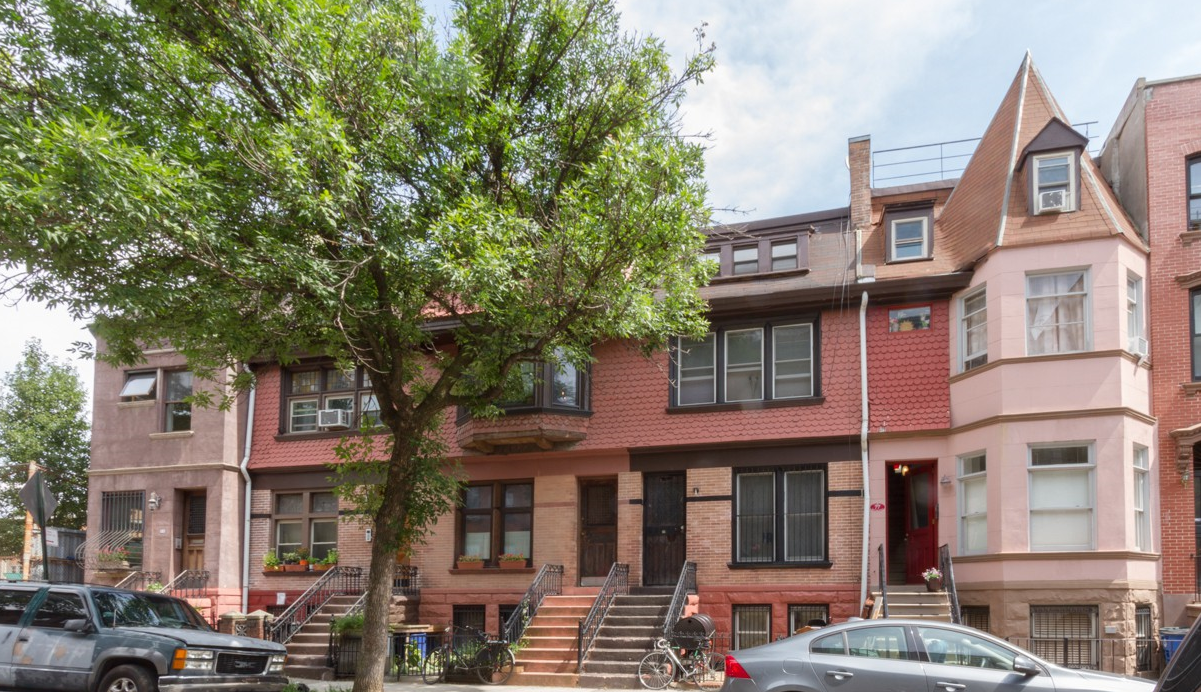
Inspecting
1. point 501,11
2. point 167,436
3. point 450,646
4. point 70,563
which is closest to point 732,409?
point 450,646

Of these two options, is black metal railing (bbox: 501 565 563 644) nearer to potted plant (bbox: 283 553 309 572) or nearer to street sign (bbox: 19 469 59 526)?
potted plant (bbox: 283 553 309 572)

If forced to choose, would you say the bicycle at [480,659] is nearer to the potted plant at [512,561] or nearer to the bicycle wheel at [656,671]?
the bicycle wheel at [656,671]

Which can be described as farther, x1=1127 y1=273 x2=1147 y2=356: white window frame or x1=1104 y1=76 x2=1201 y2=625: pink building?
x1=1127 y1=273 x2=1147 y2=356: white window frame

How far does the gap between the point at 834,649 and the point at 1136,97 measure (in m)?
14.7

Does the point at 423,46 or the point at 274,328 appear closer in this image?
the point at 423,46

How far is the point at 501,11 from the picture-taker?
54.3 feet

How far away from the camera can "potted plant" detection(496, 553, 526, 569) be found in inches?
913

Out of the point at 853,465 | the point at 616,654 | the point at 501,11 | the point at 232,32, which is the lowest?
the point at 616,654

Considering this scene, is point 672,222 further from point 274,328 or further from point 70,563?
point 70,563

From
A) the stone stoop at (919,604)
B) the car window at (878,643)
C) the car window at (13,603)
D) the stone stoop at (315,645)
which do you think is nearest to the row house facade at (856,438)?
the stone stoop at (919,604)

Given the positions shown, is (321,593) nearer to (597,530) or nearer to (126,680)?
(597,530)

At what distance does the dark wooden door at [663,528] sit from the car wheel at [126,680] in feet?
36.4

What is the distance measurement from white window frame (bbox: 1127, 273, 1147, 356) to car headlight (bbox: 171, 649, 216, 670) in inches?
630

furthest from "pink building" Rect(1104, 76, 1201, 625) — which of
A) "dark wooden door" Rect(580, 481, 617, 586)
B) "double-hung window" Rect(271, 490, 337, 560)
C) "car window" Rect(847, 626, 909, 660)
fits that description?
"double-hung window" Rect(271, 490, 337, 560)
